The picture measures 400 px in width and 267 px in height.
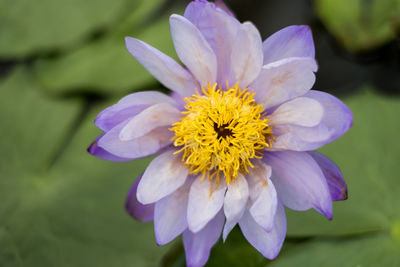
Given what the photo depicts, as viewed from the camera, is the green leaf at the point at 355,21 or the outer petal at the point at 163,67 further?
the green leaf at the point at 355,21

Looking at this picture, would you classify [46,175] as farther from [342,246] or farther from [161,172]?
[342,246]

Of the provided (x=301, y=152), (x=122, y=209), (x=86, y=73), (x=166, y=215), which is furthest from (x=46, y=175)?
(x=301, y=152)

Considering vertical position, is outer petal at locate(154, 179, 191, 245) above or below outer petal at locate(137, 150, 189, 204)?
below

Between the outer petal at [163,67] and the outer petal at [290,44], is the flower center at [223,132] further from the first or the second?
the outer petal at [290,44]

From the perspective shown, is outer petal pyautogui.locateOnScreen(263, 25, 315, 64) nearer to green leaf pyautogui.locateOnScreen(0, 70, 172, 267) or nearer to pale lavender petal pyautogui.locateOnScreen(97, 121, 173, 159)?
pale lavender petal pyautogui.locateOnScreen(97, 121, 173, 159)

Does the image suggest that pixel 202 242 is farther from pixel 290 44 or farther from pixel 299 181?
pixel 290 44

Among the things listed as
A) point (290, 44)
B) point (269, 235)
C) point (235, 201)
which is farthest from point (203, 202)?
point (290, 44)

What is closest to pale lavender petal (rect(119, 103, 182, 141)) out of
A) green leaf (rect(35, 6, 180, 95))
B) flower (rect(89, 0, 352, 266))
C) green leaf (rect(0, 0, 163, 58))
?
flower (rect(89, 0, 352, 266))

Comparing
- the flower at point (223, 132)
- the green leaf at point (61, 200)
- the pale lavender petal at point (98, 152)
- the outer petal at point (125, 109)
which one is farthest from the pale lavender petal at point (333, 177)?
the green leaf at point (61, 200)
